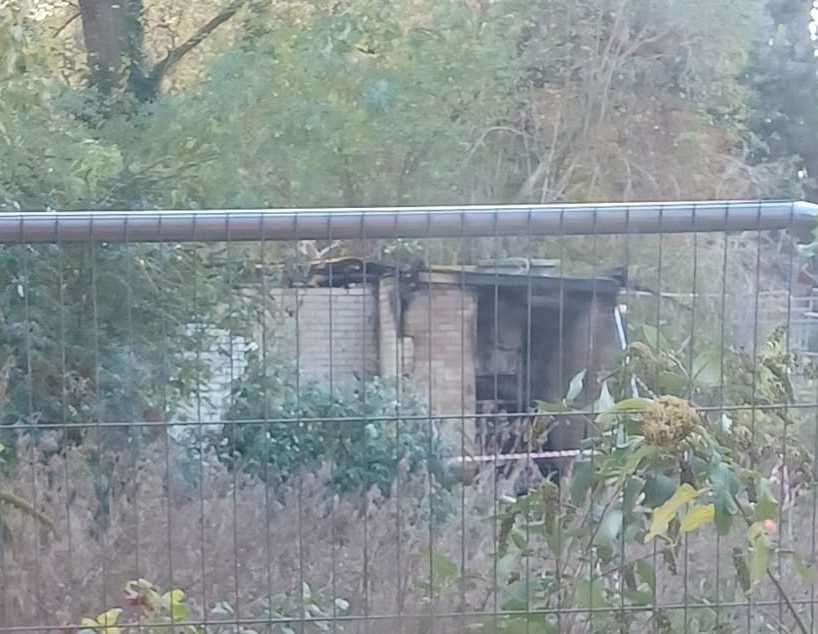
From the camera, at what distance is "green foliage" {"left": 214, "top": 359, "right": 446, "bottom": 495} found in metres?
2.42

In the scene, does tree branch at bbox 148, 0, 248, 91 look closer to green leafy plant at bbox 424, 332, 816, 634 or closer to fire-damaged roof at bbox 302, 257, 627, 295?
fire-damaged roof at bbox 302, 257, 627, 295

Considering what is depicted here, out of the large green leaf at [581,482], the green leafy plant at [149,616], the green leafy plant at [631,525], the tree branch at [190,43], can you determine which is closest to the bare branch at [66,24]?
the tree branch at [190,43]

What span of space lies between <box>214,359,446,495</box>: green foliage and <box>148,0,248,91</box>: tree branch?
6.01 ft

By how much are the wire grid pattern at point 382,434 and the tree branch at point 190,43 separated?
4.55 ft

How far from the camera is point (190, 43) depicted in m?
4.07

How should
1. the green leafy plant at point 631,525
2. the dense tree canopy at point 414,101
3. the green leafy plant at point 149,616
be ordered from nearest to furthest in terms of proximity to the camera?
the green leafy plant at point 631,525, the green leafy plant at point 149,616, the dense tree canopy at point 414,101

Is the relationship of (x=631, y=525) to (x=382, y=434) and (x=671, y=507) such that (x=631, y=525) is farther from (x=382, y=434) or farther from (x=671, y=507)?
(x=382, y=434)

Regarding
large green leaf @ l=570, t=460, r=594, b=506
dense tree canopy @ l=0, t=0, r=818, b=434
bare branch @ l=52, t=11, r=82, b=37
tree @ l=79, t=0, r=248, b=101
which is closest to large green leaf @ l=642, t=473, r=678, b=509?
large green leaf @ l=570, t=460, r=594, b=506

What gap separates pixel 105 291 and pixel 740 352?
1562mm

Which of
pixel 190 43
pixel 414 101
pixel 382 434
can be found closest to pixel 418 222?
pixel 382 434

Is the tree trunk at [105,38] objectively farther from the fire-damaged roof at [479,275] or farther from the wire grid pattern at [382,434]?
the fire-damaged roof at [479,275]

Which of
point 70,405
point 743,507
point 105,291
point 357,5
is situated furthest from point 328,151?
point 743,507

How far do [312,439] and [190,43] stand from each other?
211 cm

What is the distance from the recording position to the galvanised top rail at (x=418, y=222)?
6.12ft
